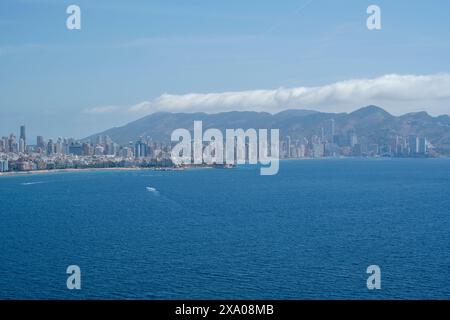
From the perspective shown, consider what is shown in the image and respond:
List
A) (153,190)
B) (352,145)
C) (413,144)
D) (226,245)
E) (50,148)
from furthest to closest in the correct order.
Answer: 1. (413,144)
2. (352,145)
3. (50,148)
4. (153,190)
5. (226,245)

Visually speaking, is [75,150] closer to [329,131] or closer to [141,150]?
[141,150]

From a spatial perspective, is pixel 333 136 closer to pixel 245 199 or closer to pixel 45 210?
pixel 245 199

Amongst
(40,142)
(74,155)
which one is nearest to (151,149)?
(74,155)

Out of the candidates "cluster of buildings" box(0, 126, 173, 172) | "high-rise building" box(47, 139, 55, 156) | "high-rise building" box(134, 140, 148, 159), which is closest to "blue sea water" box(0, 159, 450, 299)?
"cluster of buildings" box(0, 126, 173, 172)

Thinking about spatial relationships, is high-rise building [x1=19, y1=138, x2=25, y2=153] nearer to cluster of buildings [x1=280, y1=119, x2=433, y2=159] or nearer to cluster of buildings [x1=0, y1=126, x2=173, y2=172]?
cluster of buildings [x1=0, y1=126, x2=173, y2=172]

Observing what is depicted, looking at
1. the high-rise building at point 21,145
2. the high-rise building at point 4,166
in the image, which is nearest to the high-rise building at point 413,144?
the high-rise building at point 21,145

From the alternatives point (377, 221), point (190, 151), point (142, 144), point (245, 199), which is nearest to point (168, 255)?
point (377, 221)
